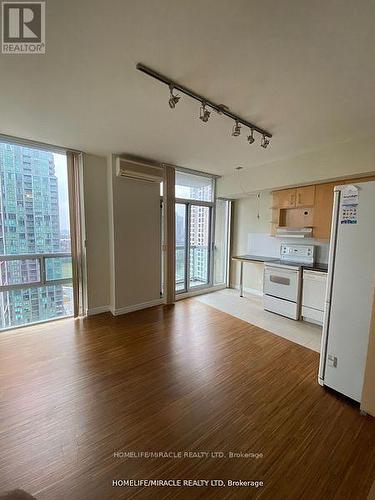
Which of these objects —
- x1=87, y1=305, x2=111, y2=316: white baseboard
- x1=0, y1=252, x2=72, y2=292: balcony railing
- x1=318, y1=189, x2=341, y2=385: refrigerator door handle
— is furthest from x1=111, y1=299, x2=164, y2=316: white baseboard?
x1=318, y1=189, x2=341, y2=385: refrigerator door handle

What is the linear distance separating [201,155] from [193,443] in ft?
11.6

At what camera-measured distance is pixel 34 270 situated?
3.23 m

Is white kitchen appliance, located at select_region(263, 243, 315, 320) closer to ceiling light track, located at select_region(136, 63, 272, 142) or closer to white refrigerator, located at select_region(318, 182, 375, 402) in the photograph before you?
white refrigerator, located at select_region(318, 182, 375, 402)

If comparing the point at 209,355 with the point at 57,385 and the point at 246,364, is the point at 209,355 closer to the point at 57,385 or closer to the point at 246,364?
the point at 246,364

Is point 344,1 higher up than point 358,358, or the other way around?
point 344,1

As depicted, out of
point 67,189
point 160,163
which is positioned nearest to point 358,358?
point 160,163

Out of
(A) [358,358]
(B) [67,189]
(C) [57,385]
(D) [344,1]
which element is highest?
(D) [344,1]

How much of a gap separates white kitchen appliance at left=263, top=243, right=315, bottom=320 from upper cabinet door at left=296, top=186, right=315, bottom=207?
2.54 ft

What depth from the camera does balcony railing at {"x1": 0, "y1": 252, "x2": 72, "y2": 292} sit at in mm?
3016

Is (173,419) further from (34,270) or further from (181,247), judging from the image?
(181,247)

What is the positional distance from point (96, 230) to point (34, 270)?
108cm

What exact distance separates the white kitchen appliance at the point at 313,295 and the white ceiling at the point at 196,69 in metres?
1.92

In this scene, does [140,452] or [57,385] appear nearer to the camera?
[140,452]

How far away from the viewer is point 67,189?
337 cm
